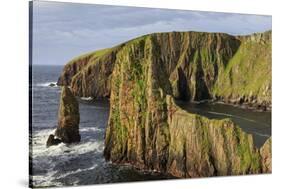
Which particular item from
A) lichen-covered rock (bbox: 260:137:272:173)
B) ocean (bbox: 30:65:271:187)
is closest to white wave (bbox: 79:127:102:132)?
ocean (bbox: 30:65:271:187)

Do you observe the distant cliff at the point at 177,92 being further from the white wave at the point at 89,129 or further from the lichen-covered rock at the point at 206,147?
the white wave at the point at 89,129

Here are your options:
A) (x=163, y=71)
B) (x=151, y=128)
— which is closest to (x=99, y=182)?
(x=151, y=128)

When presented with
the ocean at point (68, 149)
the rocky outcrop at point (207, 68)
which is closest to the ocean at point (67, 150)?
the ocean at point (68, 149)

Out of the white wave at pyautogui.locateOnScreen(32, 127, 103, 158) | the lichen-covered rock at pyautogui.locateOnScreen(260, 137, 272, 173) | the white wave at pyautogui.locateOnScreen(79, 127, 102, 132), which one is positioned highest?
the white wave at pyautogui.locateOnScreen(79, 127, 102, 132)

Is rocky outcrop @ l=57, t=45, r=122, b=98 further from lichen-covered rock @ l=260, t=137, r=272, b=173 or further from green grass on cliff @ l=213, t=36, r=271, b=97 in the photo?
lichen-covered rock @ l=260, t=137, r=272, b=173

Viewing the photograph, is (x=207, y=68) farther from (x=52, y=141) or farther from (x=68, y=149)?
(x=52, y=141)
